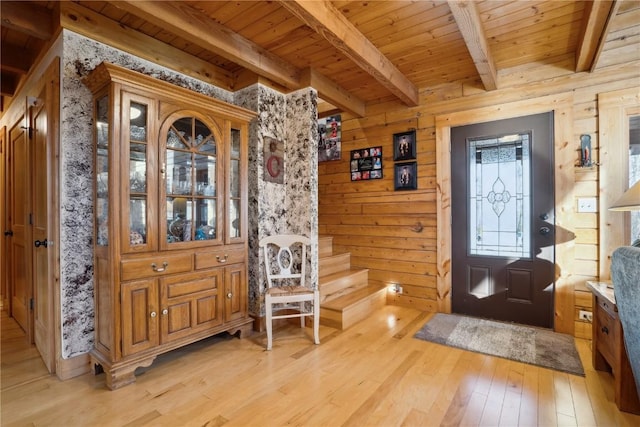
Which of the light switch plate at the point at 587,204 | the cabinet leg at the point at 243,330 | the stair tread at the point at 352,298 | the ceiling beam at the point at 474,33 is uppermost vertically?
the ceiling beam at the point at 474,33

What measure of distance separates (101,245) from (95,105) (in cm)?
99

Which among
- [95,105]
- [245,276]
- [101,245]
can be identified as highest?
[95,105]

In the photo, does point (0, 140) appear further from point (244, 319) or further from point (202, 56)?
point (244, 319)

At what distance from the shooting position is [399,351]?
251 cm

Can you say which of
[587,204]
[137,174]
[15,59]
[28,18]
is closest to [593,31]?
[587,204]

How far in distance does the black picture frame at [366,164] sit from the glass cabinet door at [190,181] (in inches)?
76.8

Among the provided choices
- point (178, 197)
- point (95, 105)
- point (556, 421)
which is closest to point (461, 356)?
point (556, 421)

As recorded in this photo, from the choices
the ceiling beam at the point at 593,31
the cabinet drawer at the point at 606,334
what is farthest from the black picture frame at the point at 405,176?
the cabinet drawer at the point at 606,334

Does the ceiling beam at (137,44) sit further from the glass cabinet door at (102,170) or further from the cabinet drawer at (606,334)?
the cabinet drawer at (606,334)

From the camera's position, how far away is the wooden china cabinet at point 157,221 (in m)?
2.02

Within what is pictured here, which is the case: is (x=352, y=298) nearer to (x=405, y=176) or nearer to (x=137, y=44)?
(x=405, y=176)

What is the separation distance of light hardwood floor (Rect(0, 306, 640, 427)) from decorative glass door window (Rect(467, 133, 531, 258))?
3.39 feet

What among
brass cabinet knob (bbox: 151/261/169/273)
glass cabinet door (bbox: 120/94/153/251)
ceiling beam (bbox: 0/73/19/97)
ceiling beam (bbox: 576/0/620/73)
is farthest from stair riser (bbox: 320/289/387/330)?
ceiling beam (bbox: 0/73/19/97)

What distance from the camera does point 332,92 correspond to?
11.1ft
